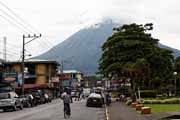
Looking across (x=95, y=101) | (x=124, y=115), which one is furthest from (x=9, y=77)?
(x=124, y=115)

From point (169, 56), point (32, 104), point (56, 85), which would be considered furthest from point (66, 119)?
point (56, 85)

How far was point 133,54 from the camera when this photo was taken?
221 feet

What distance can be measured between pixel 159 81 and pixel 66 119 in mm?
53290

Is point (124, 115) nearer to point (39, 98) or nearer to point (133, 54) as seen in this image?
point (133, 54)

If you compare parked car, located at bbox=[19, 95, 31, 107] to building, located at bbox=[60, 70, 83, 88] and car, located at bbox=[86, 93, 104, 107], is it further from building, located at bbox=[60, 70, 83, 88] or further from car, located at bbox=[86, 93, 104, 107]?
building, located at bbox=[60, 70, 83, 88]

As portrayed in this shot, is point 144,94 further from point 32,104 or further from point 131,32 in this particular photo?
point 32,104

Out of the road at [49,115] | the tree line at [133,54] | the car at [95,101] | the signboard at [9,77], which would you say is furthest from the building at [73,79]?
the road at [49,115]

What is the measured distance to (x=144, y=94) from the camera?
7081 centimetres

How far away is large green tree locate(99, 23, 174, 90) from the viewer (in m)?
66.8

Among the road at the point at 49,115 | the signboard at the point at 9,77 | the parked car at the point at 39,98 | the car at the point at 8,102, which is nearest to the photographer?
the road at the point at 49,115

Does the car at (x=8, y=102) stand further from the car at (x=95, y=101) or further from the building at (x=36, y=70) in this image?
the building at (x=36, y=70)

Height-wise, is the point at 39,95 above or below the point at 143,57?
below

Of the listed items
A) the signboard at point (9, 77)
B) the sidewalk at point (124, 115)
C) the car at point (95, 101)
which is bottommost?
the sidewalk at point (124, 115)

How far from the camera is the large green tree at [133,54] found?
6681cm
